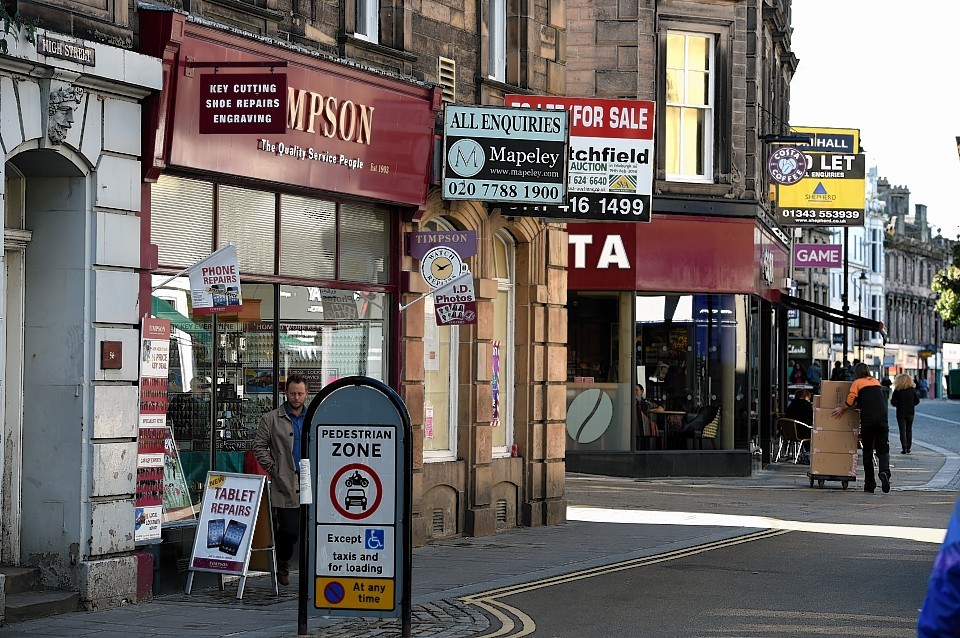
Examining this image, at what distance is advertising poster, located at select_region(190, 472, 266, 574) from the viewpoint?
12.0 metres

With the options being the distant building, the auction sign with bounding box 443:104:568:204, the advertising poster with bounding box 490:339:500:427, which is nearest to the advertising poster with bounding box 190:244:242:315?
the auction sign with bounding box 443:104:568:204

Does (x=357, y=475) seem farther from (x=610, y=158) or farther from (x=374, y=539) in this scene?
(x=610, y=158)

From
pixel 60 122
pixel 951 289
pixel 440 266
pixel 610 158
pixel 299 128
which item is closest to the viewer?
pixel 60 122

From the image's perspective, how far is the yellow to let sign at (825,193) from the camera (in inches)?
A: 1267

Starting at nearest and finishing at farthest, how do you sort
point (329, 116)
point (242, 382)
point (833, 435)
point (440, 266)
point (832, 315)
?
point (242, 382), point (329, 116), point (440, 266), point (833, 435), point (832, 315)

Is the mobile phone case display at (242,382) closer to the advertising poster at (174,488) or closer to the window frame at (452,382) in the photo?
the advertising poster at (174,488)

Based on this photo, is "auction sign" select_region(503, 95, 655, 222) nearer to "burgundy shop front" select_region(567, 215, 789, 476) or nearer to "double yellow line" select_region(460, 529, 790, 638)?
"double yellow line" select_region(460, 529, 790, 638)

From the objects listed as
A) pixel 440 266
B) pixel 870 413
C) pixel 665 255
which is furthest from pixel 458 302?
pixel 665 255

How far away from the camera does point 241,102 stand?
12141mm

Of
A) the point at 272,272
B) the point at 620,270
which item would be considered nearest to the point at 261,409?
the point at 272,272

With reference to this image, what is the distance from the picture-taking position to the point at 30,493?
448 inches

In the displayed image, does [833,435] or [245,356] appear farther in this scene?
[833,435]

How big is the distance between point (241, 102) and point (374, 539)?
404cm

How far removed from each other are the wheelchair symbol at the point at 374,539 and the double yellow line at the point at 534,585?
100 cm
